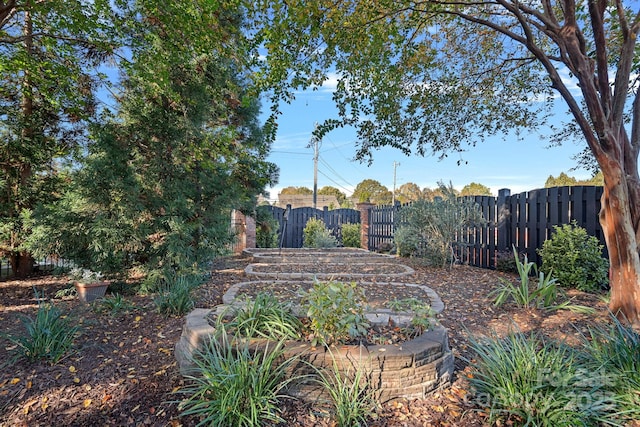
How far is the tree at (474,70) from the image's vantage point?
3.54 meters

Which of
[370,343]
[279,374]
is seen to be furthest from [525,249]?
[279,374]

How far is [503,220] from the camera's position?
7055 mm

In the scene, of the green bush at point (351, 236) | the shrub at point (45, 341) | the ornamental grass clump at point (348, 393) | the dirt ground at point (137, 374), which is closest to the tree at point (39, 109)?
the dirt ground at point (137, 374)

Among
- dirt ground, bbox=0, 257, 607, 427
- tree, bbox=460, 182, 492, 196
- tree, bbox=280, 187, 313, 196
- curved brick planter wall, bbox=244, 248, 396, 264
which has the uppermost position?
tree, bbox=280, 187, 313, 196

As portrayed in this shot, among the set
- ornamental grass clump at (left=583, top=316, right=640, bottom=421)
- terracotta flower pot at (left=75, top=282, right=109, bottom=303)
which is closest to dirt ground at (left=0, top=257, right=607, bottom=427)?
terracotta flower pot at (left=75, top=282, right=109, bottom=303)

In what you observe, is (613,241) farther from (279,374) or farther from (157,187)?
(157,187)

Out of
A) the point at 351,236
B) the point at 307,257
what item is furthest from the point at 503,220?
the point at 351,236

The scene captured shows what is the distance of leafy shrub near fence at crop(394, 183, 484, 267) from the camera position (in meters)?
6.55

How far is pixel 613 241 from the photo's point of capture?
3.53m

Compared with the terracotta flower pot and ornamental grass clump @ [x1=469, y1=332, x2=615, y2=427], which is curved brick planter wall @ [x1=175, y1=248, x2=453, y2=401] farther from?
the terracotta flower pot

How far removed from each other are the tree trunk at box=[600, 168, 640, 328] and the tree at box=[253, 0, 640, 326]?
0.03 feet

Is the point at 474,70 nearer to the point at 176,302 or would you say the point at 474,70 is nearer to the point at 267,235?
the point at 176,302

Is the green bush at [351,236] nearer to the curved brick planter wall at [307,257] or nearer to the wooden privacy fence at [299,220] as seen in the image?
the wooden privacy fence at [299,220]

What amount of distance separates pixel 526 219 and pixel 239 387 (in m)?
6.47
